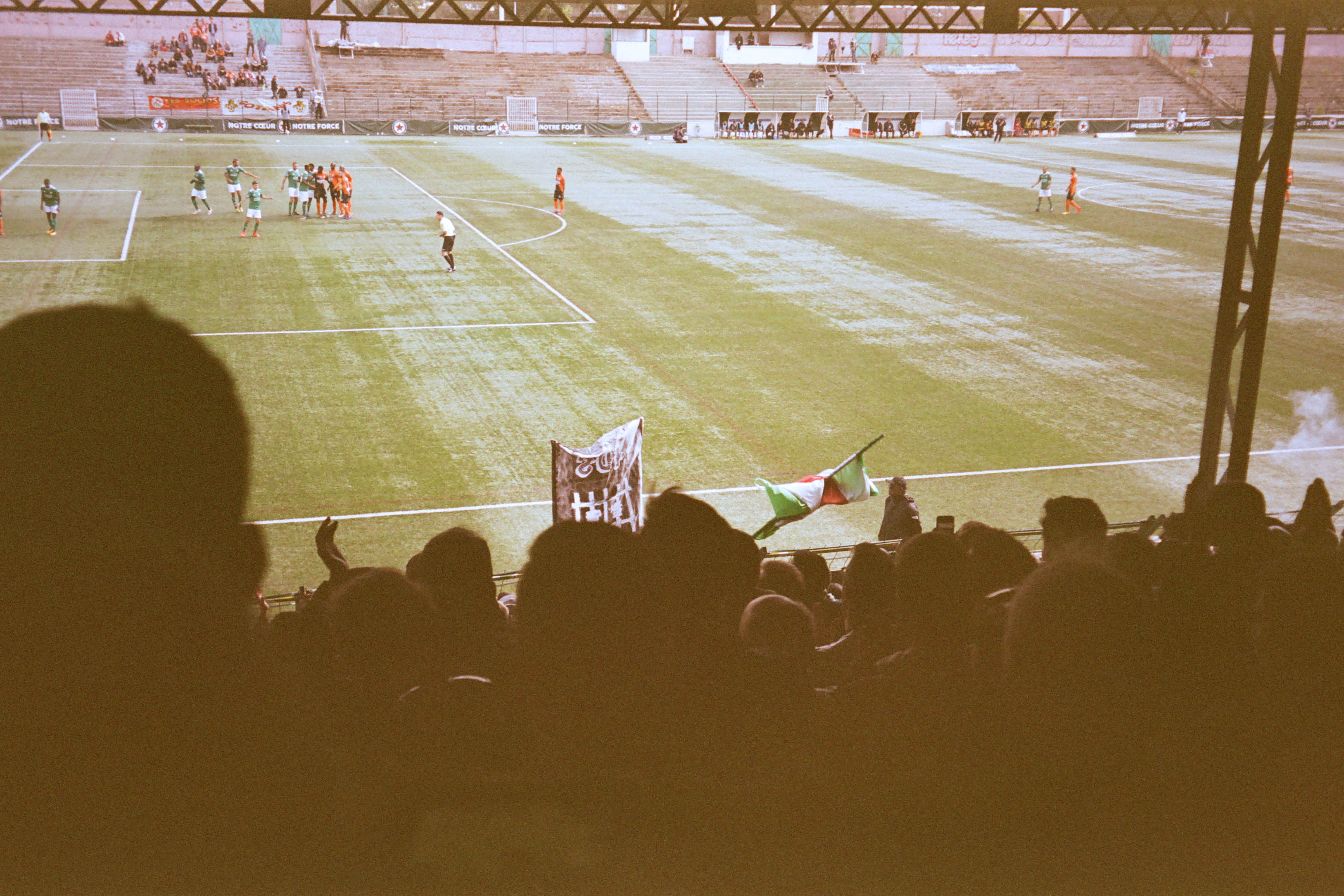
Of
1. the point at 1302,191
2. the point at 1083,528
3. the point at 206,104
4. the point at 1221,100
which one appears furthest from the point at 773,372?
the point at 1221,100

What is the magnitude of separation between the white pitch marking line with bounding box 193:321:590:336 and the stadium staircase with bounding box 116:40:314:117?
153ft

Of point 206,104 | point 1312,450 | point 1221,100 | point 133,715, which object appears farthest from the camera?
point 1221,100

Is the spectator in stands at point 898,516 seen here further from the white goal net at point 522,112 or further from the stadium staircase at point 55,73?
the stadium staircase at point 55,73

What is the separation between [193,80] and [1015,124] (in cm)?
5302

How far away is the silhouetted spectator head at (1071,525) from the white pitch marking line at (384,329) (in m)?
19.8

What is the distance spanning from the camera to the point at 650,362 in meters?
22.1

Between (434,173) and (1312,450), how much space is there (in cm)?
3842

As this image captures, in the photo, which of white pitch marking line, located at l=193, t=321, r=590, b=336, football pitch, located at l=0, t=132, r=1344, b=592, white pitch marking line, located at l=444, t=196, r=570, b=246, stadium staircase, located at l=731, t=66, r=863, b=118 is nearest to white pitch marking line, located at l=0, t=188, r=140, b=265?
football pitch, located at l=0, t=132, r=1344, b=592

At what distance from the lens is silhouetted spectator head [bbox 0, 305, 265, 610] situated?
1.38 metres

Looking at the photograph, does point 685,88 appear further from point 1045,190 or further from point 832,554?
point 832,554

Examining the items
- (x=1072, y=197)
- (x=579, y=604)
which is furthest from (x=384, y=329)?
(x=1072, y=197)

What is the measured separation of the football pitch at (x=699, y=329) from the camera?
16062mm

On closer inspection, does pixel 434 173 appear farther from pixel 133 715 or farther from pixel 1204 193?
pixel 133 715

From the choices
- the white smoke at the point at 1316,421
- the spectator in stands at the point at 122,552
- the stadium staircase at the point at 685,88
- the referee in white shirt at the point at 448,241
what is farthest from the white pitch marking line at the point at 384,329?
the stadium staircase at the point at 685,88
